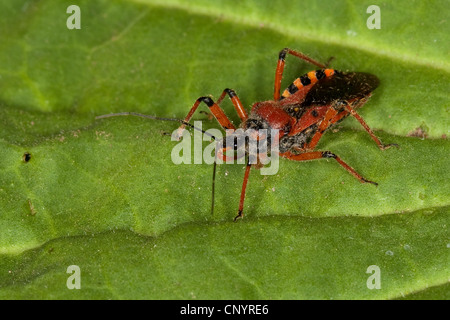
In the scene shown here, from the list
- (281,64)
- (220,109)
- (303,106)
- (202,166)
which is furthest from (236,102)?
(202,166)

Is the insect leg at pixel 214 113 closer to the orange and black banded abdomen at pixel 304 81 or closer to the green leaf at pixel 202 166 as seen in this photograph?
the green leaf at pixel 202 166

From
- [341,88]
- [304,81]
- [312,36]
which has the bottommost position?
[341,88]

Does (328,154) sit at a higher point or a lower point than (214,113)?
lower

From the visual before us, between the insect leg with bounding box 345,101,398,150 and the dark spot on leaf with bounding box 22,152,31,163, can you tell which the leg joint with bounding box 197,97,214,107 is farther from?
the dark spot on leaf with bounding box 22,152,31,163

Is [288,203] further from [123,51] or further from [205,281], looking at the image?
[123,51]

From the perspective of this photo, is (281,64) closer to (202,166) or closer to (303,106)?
(303,106)

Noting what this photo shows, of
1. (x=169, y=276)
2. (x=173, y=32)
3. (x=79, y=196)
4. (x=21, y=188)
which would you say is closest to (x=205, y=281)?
(x=169, y=276)

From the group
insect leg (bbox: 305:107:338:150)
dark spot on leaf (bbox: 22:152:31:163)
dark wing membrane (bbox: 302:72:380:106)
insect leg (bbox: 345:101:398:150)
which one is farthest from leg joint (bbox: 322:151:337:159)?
dark spot on leaf (bbox: 22:152:31:163)
